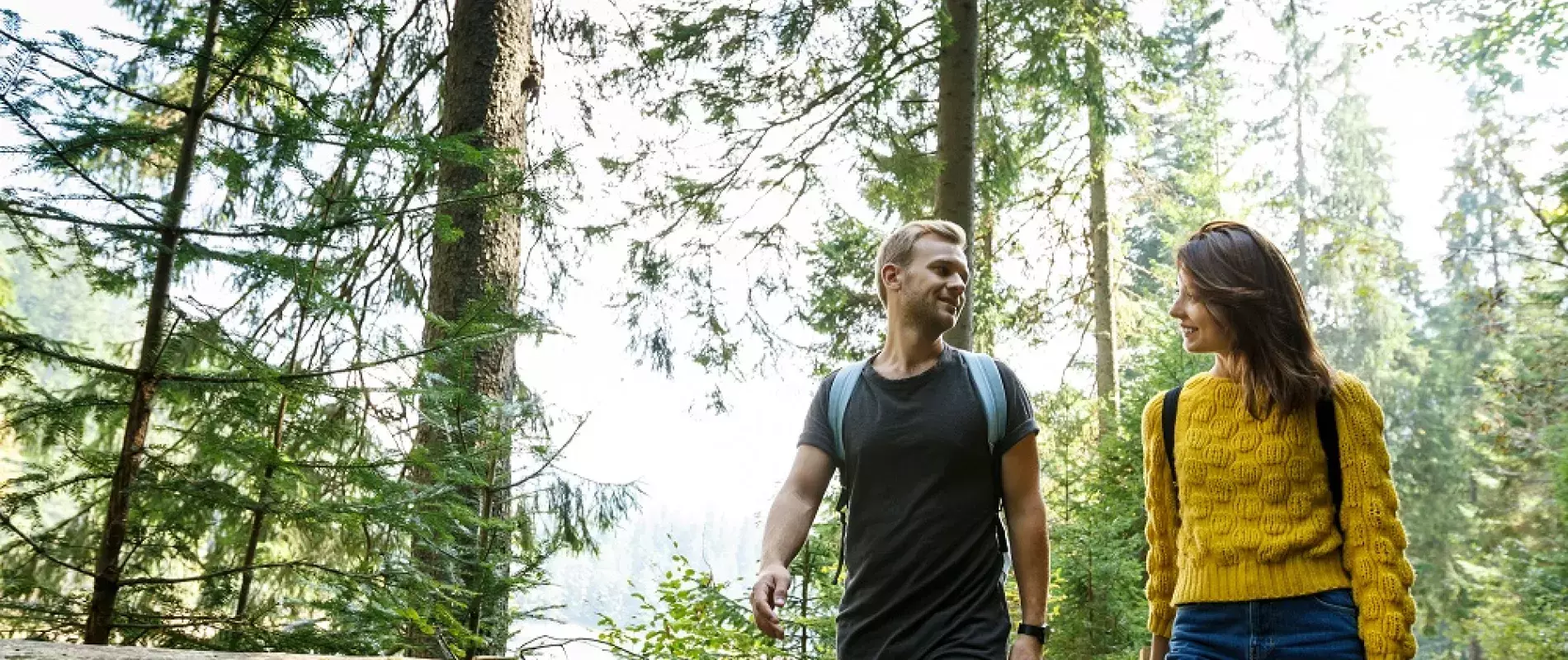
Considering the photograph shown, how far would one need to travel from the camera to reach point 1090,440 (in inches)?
573

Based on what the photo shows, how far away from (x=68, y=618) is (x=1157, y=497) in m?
3.81

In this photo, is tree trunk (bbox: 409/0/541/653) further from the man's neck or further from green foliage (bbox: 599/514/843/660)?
the man's neck

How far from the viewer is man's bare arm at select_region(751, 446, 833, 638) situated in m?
2.88

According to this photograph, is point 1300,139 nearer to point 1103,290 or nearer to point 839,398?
point 1103,290

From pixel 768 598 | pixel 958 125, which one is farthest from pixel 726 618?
pixel 768 598

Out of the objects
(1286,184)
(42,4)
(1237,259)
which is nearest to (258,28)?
(42,4)

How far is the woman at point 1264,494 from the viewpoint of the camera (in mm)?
2350

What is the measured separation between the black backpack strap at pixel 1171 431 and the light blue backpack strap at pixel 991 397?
0.40 m

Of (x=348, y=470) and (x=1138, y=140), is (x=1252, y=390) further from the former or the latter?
(x=1138, y=140)

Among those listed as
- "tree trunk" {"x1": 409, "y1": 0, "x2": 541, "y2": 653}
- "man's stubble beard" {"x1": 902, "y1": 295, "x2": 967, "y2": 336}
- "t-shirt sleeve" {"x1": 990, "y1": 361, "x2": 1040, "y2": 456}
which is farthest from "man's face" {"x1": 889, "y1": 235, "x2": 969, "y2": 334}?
"tree trunk" {"x1": 409, "y1": 0, "x2": 541, "y2": 653}

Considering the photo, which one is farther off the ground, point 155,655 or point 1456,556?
point 1456,556

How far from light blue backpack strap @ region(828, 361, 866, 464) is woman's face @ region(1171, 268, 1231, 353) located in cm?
92

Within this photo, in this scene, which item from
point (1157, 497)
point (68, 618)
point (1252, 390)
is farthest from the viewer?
point (68, 618)

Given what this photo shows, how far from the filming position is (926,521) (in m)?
2.85
